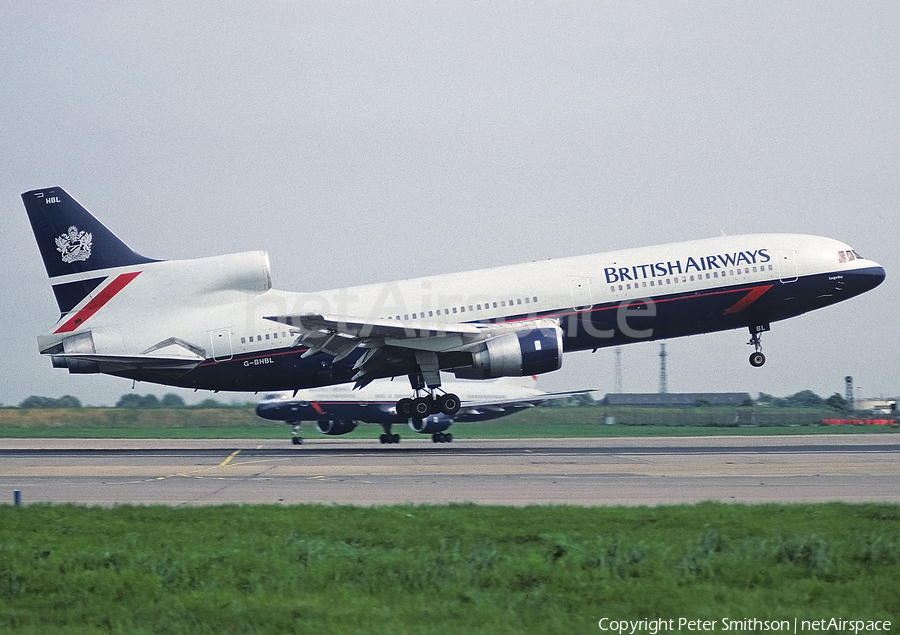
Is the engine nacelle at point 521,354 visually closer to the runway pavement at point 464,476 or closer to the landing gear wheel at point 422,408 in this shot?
the landing gear wheel at point 422,408

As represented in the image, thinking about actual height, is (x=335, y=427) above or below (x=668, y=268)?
below

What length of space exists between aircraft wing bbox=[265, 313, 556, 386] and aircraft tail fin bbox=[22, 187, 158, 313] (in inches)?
327

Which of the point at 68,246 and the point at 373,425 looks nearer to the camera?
the point at 68,246

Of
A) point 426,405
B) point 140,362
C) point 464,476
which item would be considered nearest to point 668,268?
point 426,405

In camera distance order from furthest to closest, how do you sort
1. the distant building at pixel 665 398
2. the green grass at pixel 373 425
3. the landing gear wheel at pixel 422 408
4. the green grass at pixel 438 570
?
the distant building at pixel 665 398 → the green grass at pixel 373 425 → the landing gear wheel at pixel 422 408 → the green grass at pixel 438 570

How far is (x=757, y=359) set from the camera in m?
37.1

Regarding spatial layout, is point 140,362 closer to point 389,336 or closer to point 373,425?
point 389,336

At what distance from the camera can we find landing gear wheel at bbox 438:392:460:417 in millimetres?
35281

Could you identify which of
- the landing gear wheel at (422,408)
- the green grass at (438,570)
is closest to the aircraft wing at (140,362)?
the landing gear wheel at (422,408)

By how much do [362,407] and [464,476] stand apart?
893 inches

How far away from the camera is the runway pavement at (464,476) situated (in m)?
22.6

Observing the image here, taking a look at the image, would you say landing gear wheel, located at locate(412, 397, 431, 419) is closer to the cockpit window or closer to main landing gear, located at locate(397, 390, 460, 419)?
main landing gear, located at locate(397, 390, 460, 419)

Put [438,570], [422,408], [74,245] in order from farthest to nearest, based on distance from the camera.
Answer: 1. [74,245]
2. [422,408]
3. [438,570]

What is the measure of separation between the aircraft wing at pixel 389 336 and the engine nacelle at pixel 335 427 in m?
16.7
